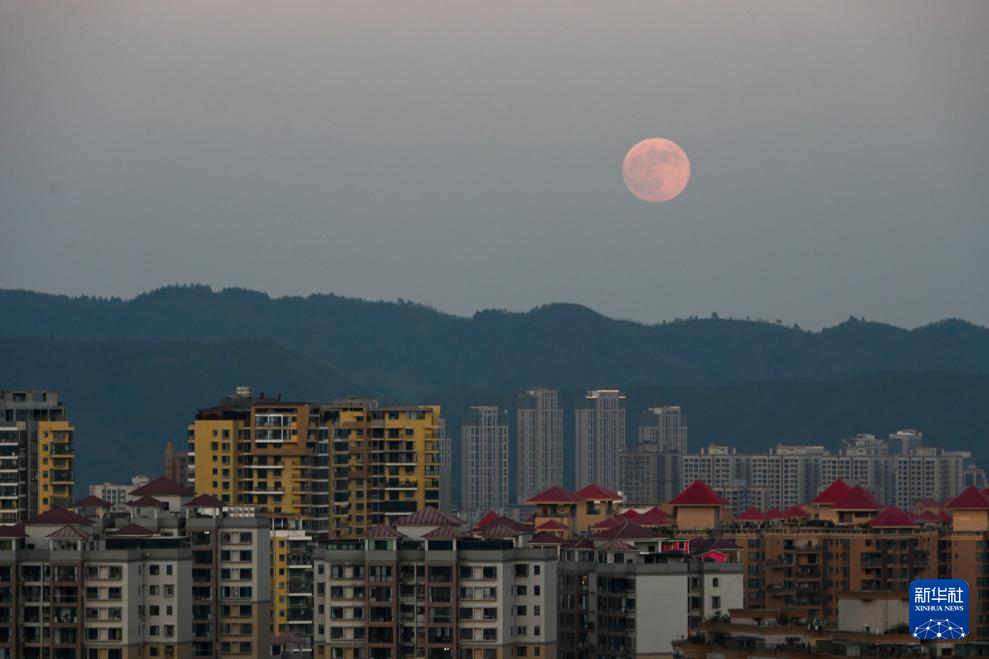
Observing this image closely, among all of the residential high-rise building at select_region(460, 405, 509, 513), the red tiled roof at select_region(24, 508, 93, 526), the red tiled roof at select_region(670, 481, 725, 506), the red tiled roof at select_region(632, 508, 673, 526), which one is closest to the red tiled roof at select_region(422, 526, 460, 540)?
the red tiled roof at select_region(24, 508, 93, 526)

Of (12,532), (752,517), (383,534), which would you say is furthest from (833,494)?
(12,532)

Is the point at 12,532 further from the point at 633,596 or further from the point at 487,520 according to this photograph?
the point at 487,520

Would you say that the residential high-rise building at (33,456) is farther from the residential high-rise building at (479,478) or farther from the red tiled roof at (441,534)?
the residential high-rise building at (479,478)

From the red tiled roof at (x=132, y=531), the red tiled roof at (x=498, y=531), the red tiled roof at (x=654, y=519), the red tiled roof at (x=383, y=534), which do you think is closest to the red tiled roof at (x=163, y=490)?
the red tiled roof at (x=132, y=531)


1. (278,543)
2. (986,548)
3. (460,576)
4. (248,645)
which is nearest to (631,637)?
(460,576)

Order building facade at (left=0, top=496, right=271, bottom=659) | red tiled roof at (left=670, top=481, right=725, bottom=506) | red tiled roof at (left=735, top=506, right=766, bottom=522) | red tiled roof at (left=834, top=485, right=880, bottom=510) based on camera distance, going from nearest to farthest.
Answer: building facade at (left=0, top=496, right=271, bottom=659)
red tiled roof at (left=670, top=481, right=725, bottom=506)
red tiled roof at (left=735, top=506, right=766, bottom=522)
red tiled roof at (left=834, top=485, right=880, bottom=510)

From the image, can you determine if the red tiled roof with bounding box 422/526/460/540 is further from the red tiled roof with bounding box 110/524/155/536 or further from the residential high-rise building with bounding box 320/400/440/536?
the residential high-rise building with bounding box 320/400/440/536

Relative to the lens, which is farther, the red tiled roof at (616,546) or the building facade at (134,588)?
the red tiled roof at (616,546)
